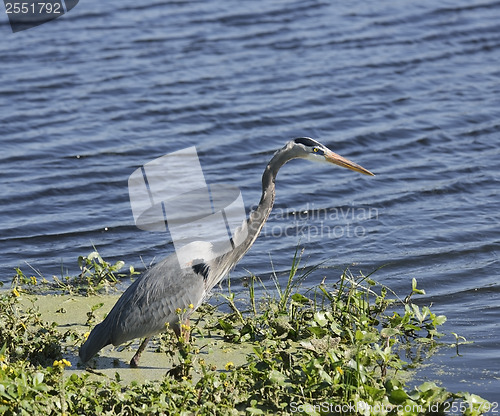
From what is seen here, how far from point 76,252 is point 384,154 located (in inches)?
160

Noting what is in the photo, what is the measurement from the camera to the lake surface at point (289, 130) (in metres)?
7.72

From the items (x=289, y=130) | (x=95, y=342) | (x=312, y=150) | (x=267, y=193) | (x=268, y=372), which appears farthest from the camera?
(x=289, y=130)

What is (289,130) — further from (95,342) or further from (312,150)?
(95,342)

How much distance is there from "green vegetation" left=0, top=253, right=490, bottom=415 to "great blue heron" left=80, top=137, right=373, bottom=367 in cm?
19

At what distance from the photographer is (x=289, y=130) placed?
34.6ft

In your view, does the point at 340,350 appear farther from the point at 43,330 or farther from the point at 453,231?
the point at 453,231

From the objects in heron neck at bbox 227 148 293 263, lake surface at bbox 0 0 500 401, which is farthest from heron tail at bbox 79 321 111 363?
lake surface at bbox 0 0 500 401

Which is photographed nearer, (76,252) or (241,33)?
(76,252)

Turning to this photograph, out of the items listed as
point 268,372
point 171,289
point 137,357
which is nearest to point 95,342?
point 137,357

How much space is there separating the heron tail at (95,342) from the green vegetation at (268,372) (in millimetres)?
169

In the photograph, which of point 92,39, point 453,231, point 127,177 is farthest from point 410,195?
point 92,39

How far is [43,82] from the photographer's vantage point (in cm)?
1208

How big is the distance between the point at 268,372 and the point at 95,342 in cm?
129

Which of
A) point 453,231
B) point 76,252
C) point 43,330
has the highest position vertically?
point 43,330
